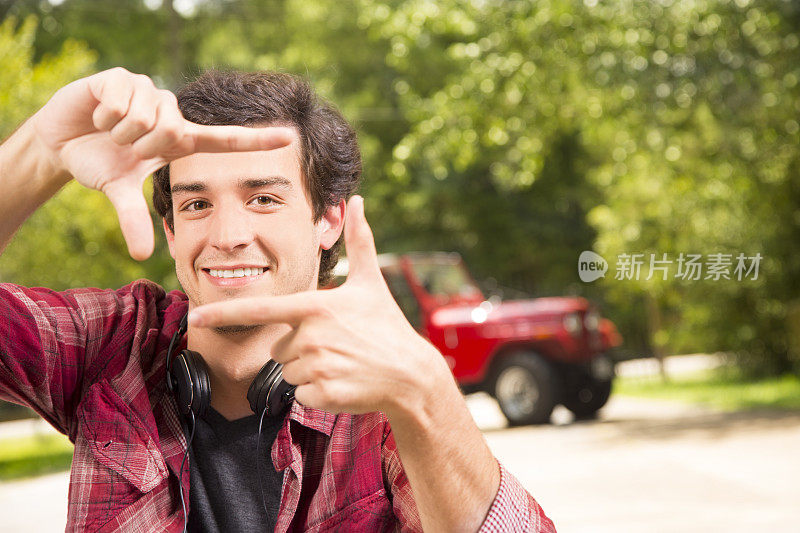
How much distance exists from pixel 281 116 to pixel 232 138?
0.68m

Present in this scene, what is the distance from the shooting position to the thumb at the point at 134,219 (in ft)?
4.36

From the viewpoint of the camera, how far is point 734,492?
22.9ft

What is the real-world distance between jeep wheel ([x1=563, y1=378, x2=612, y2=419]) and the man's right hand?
33.3 feet

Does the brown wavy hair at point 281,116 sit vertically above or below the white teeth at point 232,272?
above

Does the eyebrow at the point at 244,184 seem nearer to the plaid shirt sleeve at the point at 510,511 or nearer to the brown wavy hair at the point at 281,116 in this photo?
the brown wavy hair at the point at 281,116

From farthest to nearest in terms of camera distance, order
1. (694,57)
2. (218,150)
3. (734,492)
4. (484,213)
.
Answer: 1. (484,213)
2. (694,57)
3. (734,492)
4. (218,150)

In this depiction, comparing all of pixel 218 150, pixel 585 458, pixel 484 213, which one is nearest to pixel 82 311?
pixel 218 150

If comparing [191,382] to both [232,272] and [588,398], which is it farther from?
[588,398]

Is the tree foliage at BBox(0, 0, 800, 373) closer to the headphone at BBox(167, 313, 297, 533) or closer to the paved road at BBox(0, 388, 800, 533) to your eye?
the headphone at BBox(167, 313, 297, 533)

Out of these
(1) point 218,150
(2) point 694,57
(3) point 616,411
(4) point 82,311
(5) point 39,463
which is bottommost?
(3) point 616,411

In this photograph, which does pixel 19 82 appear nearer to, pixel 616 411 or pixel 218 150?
pixel 616 411

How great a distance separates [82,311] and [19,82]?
9538 mm

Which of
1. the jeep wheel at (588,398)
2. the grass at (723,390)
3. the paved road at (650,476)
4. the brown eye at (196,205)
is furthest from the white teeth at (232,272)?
the grass at (723,390)

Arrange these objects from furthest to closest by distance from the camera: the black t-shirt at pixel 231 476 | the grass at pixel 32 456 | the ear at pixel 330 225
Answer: the grass at pixel 32 456
the ear at pixel 330 225
the black t-shirt at pixel 231 476
